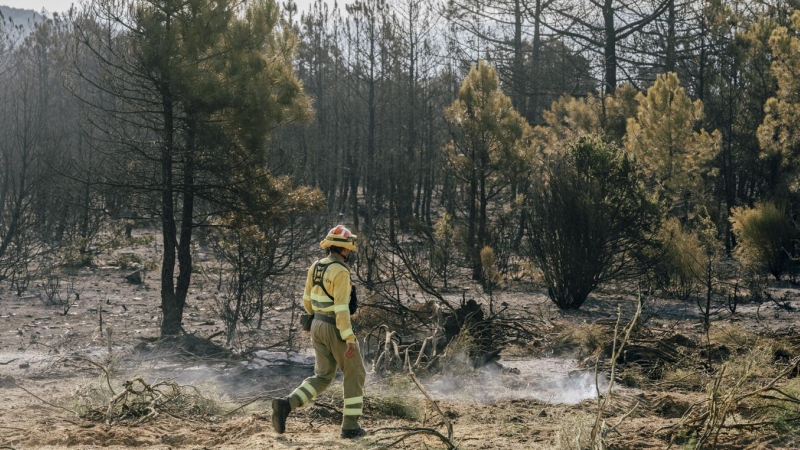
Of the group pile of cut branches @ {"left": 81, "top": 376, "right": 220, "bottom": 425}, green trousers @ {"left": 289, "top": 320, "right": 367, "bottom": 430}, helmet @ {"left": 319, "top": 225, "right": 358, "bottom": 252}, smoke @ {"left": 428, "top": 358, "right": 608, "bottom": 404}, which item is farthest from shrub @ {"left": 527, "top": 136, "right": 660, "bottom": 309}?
green trousers @ {"left": 289, "top": 320, "right": 367, "bottom": 430}

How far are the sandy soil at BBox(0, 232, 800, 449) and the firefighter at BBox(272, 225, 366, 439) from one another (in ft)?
0.87

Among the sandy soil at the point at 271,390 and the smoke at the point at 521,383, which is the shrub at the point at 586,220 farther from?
the smoke at the point at 521,383

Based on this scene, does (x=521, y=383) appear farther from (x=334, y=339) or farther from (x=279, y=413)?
(x=279, y=413)

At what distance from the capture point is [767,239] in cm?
2158

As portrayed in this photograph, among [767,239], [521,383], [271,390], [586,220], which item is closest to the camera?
[271,390]

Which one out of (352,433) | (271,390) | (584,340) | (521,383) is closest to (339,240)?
(352,433)

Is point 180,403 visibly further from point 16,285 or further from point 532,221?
point 16,285

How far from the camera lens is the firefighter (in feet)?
24.7

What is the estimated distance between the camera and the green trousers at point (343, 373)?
7617 mm

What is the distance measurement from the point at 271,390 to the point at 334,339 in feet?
9.94

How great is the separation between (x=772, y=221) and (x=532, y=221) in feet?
25.1

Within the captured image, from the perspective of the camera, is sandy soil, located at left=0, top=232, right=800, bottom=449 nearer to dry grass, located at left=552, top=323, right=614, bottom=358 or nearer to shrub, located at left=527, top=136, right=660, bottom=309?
dry grass, located at left=552, top=323, right=614, bottom=358

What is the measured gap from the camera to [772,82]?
2741 centimetres

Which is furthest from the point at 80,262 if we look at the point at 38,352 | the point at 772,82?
the point at 772,82
